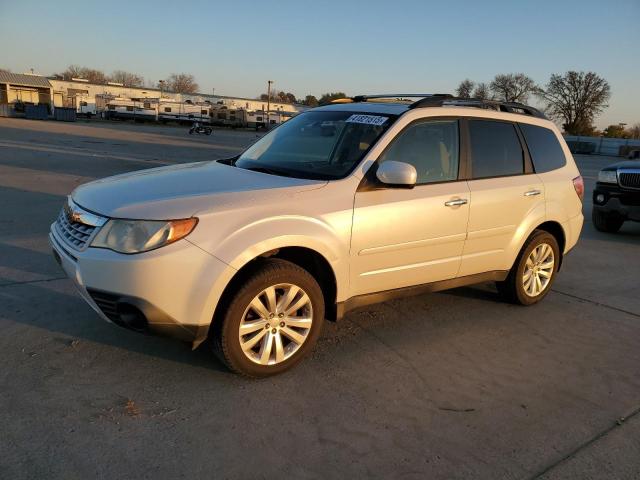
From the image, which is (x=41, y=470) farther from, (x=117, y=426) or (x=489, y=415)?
(x=489, y=415)

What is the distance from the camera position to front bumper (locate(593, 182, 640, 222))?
8578mm

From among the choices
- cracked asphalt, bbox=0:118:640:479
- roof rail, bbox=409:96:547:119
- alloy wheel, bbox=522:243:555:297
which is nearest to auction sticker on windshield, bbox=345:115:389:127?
roof rail, bbox=409:96:547:119

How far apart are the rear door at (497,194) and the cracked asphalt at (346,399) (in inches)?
24.9

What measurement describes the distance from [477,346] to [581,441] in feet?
4.14

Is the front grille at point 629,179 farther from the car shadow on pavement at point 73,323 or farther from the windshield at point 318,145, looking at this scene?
the car shadow on pavement at point 73,323

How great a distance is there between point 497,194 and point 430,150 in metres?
0.77

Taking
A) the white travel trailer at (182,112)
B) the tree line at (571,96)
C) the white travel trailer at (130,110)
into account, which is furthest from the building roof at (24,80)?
the tree line at (571,96)

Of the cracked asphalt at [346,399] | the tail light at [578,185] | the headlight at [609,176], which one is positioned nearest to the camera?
the cracked asphalt at [346,399]

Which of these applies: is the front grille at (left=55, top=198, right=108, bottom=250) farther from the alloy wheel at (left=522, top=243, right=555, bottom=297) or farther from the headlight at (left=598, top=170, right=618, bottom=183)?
the headlight at (left=598, top=170, right=618, bottom=183)

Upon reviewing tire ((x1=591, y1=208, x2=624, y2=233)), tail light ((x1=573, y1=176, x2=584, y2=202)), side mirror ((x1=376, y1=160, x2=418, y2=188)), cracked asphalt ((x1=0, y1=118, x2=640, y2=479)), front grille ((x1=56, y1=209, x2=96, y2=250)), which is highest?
side mirror ((x1=376, y1=160, x2=418, y2=188))

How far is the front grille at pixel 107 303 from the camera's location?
123 inches

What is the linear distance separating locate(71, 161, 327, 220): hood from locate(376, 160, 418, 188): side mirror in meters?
0.43

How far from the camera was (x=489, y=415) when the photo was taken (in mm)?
3227

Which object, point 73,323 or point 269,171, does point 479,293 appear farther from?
point 73,323
